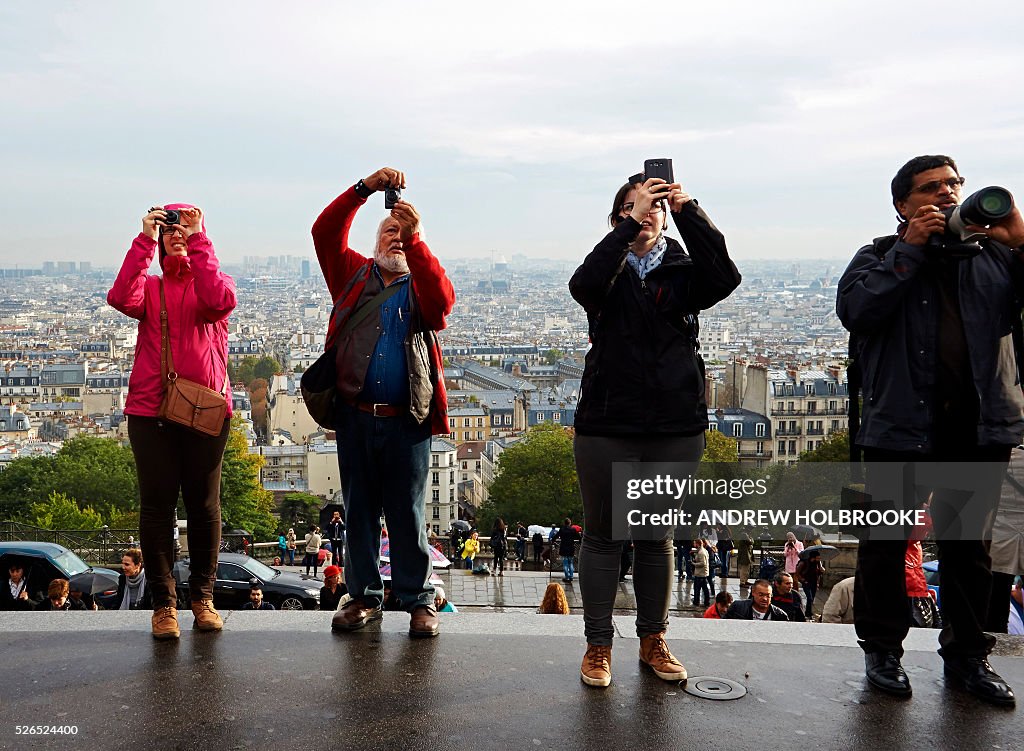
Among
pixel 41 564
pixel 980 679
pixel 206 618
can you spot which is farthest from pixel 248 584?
pixel 980 679

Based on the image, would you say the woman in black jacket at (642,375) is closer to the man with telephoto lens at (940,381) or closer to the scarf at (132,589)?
the man with telephoto lens at (940,381)

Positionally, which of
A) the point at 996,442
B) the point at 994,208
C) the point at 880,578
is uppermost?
the point at 994,208

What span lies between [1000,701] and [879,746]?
54 centimetres

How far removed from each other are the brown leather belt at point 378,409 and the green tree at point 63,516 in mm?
51130

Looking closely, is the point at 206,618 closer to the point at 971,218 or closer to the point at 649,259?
the point at 649,259

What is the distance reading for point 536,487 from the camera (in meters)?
64.5

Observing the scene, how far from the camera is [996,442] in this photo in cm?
334

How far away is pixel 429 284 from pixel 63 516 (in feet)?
176

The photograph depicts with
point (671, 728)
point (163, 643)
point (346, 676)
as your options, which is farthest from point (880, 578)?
point (163, 643)

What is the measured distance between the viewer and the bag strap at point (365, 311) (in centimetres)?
418

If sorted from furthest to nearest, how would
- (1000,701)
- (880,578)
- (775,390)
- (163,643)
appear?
(775,390) → (163,643) → (880,578) → (1000,701)

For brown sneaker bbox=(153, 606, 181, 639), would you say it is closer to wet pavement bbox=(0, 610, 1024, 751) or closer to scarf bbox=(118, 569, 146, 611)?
wet pavement bbox=(0, 610, 1024, 751)

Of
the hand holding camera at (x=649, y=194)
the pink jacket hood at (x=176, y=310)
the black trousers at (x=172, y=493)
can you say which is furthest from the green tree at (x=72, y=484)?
the hand holding camera at (x=649, y=194)

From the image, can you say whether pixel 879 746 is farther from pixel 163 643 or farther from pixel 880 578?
pixel 163 643
